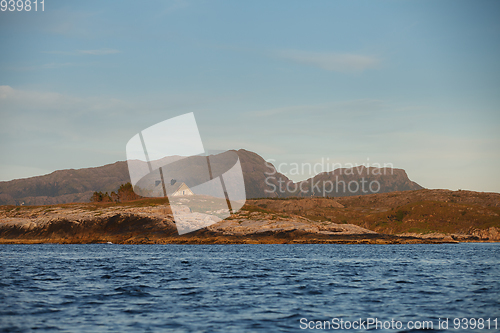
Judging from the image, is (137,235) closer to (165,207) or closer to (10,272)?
(165,207)

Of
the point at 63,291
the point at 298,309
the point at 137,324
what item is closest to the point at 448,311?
the point at 298,309

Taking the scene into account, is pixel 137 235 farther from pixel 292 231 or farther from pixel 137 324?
pixel 137 324

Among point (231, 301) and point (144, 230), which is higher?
point (231, 301)

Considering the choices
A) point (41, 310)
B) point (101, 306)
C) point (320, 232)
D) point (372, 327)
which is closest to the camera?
point (372, 327)

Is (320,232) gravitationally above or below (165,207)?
below

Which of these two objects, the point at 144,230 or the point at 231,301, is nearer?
the point at 231,301

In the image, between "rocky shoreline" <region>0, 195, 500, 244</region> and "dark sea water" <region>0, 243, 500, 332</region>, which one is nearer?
"dark sea water" <region>0, 243, 500, 332</region>

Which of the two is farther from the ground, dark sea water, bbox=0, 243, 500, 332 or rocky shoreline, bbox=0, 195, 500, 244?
dark sea water, bbox=0, 243, 500, 332

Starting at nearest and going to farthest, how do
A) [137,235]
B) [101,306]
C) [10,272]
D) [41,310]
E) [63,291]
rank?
[41,310]
[101,306]
[63,291]
[10,272]
[137,235]

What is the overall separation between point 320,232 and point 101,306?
13988 cm

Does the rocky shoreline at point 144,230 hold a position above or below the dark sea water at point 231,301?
below

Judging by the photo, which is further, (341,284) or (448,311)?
(341,284)

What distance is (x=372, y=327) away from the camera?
19.6 meters

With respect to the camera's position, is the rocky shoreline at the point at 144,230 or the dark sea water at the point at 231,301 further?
the rocky shoreline at the point at 144,230
